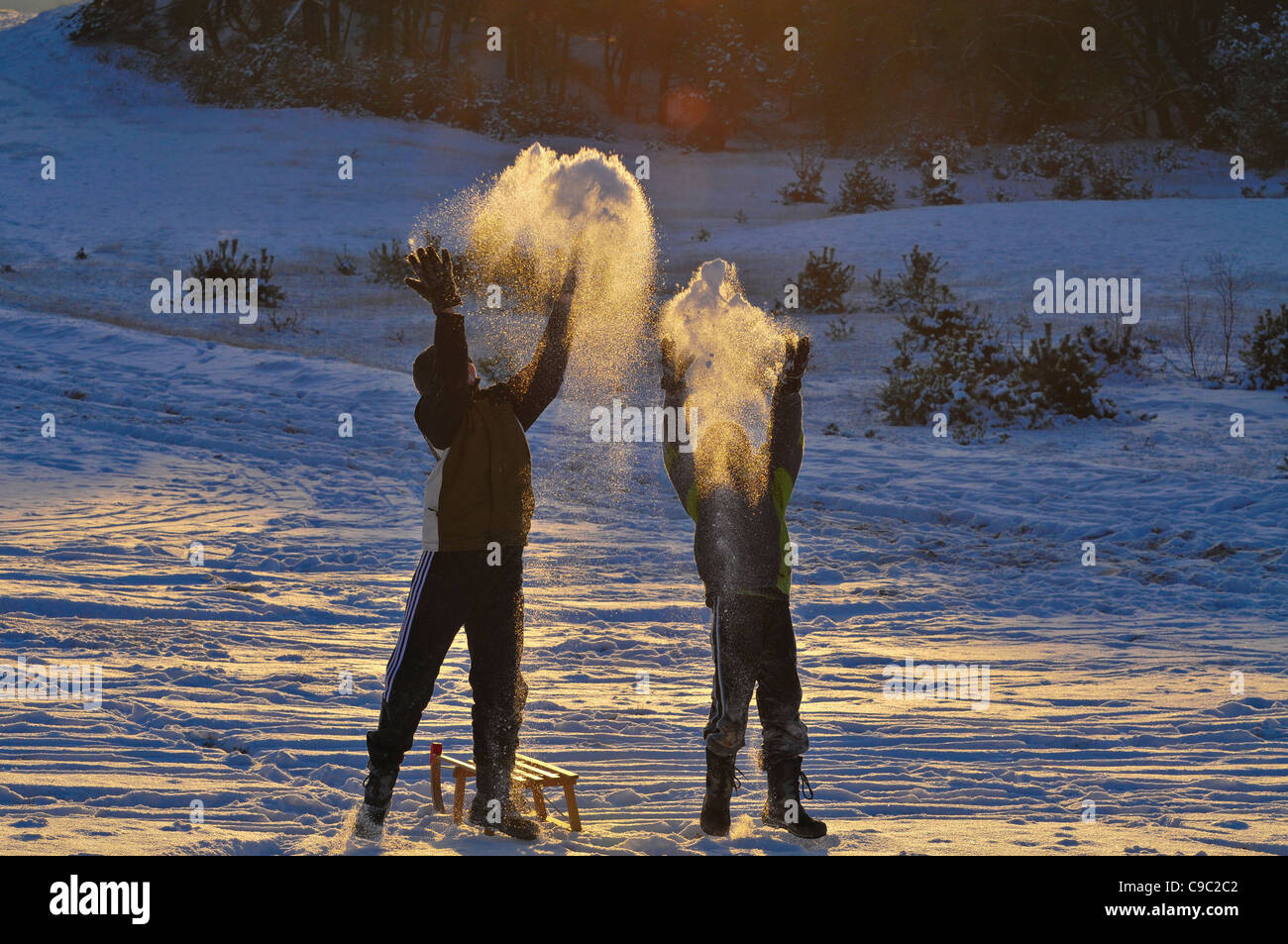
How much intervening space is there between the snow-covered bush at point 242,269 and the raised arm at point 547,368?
14024mm

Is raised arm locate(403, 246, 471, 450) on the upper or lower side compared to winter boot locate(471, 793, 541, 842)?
upper

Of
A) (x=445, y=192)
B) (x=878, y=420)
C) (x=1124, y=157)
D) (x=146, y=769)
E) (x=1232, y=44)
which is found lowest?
(x=146, y=769)

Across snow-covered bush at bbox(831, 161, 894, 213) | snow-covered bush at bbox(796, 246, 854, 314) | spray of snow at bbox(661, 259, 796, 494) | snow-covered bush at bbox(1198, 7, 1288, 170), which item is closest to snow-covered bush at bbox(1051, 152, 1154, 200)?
snow-covered bush at bbox(1198, 7, 1288, 170)

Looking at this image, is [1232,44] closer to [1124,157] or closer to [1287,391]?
[1124,157]

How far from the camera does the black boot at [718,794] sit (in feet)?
14.0

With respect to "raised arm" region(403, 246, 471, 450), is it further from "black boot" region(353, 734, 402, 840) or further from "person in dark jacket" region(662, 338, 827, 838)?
"black boot" region(353, 734, 402, 840)

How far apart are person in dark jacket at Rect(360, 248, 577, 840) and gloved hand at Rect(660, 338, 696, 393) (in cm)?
54

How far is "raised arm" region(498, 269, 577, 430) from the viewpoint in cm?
430

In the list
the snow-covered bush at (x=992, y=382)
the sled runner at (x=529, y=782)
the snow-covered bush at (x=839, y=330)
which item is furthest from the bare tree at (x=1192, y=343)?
the sled runner at (x=529, y=782)

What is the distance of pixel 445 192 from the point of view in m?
26.3

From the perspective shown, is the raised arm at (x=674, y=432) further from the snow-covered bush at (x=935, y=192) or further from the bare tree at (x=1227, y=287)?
the snow-covered bush at (x=935, y=192)

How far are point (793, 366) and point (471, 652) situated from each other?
1.34 meters
